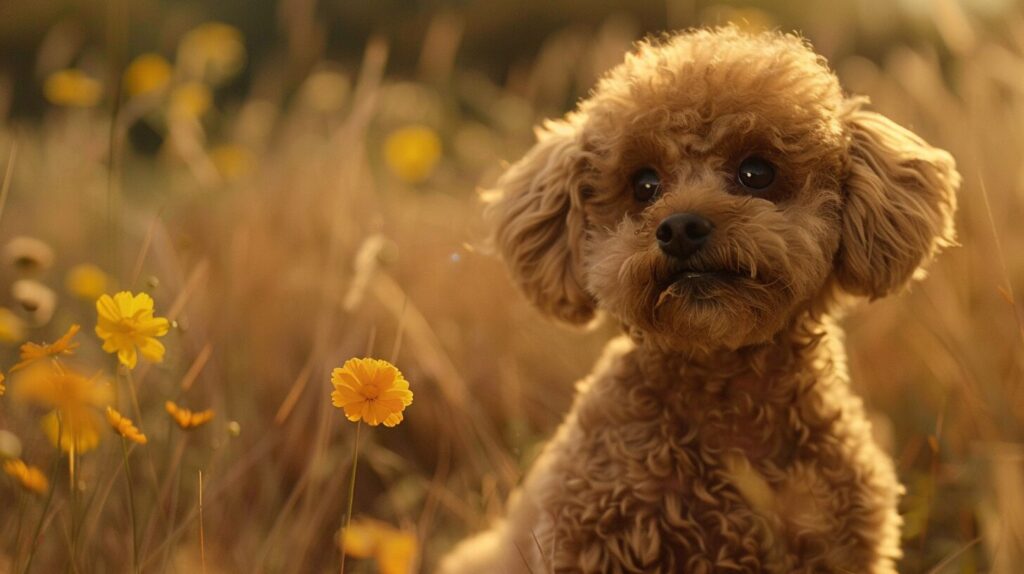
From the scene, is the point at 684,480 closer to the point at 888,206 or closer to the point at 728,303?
the point at 728,303

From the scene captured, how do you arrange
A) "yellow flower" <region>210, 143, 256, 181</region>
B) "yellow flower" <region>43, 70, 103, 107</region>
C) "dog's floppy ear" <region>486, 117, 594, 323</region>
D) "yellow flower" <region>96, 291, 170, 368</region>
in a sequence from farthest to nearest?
"yellow flower" <region>210, 143, 256, 181</region>, "yellow flower" <region>43, 70, 103, 107</region>, "dog's floppy ear" <region>486, 117, 594, 323</region>, "yellow flower" <region>96, 291, 170, 368</region>

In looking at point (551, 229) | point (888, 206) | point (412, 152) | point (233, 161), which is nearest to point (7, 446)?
point (551, 229)

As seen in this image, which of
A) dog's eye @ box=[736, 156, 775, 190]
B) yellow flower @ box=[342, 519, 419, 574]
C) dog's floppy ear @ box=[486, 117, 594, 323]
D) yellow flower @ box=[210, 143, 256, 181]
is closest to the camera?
yellow flower @ box=[342, 519, 419, 574]

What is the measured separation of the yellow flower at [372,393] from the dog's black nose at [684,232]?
66 cm

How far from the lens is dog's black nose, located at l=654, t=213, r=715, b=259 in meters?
2.05

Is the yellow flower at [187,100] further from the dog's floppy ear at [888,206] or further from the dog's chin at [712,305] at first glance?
the dog's floppy ear at [888,206]

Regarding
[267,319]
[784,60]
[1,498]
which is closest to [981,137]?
[784,60]

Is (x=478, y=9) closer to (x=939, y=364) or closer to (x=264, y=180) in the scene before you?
(x=264, y=180)

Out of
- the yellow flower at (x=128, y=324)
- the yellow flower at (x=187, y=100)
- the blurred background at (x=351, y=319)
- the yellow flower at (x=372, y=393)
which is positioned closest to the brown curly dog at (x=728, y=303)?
the blurred background at (x=351, y=319)

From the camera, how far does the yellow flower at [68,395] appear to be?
65.9 inches

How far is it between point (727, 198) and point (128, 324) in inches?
45.5

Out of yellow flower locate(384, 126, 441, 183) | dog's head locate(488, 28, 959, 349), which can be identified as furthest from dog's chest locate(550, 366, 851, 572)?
yellow flower locate(384, 126, 441, 183)

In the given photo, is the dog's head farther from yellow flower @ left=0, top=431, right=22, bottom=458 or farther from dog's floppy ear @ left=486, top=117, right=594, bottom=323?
yellow flower @ left=0, top=431, right=22, bottom=458

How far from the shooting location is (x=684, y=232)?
2.06m
